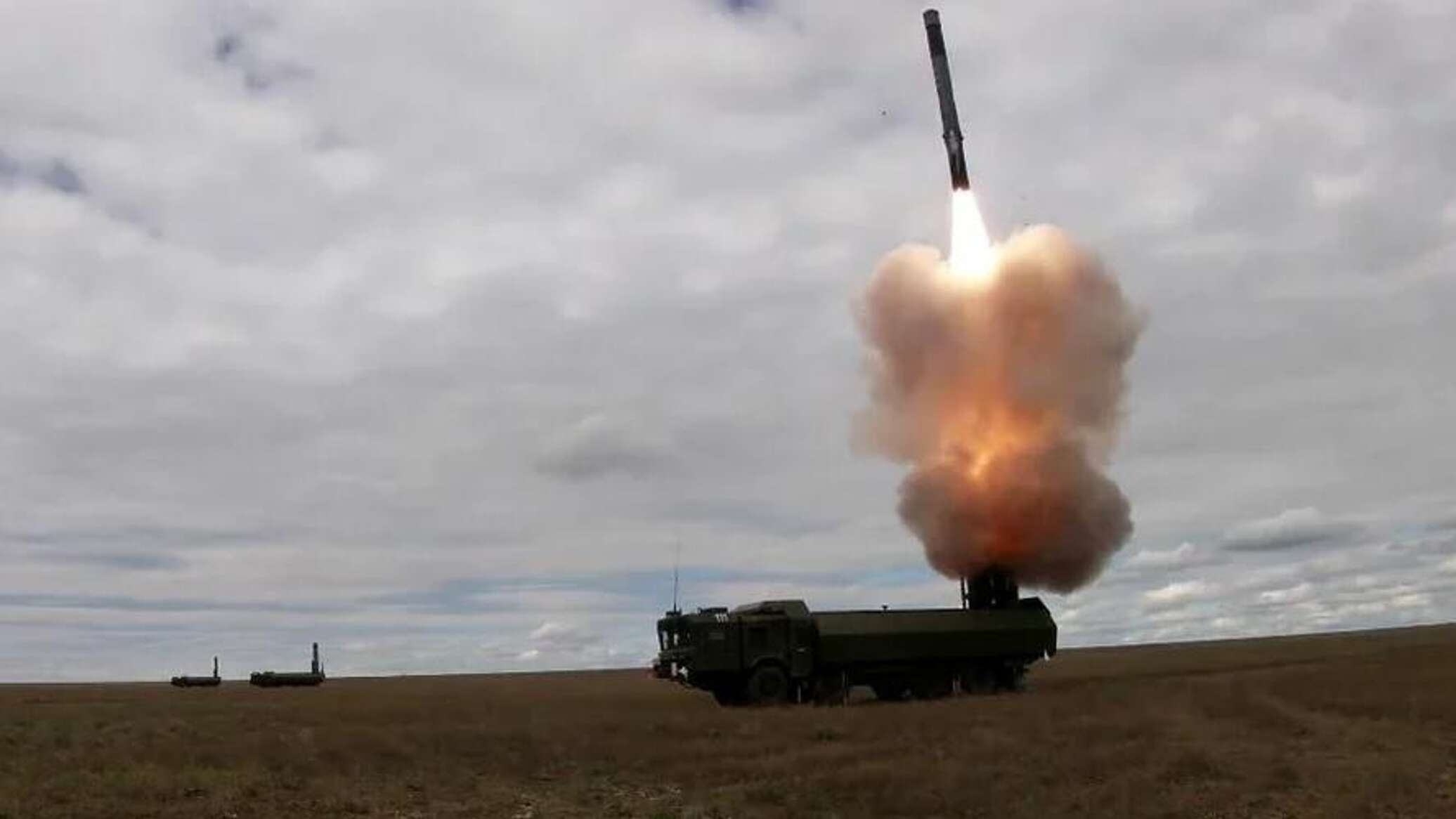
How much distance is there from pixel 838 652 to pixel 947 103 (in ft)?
70.7

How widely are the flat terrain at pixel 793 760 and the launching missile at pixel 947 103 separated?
19.3 metres

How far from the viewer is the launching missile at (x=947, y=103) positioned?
48562mm

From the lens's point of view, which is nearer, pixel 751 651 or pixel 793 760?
pixel 793 760

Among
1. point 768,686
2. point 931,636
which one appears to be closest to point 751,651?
point 768,686

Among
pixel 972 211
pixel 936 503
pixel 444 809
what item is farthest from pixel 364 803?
pixel 972 211

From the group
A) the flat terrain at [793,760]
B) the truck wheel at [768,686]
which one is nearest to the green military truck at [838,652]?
the truck wheel at [768,686]

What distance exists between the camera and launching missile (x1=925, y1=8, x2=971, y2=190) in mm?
48562

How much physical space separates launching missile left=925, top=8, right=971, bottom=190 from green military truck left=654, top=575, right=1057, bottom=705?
16052mm

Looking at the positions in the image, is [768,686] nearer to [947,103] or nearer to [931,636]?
[931,636]

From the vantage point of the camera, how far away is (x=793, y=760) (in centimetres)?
2544

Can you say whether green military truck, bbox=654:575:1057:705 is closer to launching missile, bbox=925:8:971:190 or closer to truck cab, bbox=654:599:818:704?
truck cab, bbox=654:599:818:704

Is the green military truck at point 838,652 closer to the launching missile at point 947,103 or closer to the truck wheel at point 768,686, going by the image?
the truck wheel at point 768,686

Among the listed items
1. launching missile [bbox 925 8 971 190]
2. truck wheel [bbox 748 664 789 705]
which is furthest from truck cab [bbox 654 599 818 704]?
launching missile [bbox 925 8 971 190]

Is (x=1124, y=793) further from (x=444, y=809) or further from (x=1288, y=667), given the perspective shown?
(x=1288, y=667)
